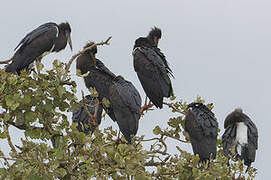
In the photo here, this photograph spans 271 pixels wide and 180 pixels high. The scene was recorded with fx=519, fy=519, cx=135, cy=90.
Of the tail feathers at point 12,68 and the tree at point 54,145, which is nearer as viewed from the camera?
the tree at point 54,145

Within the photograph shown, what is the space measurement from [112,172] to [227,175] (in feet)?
4.41

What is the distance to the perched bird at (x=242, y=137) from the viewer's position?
313 inches

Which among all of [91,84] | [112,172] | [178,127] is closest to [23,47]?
[91,84]

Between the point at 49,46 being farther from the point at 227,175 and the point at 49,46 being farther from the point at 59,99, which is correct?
the point at 227,175

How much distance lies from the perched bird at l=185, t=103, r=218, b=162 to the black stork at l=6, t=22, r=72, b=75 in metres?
2.51

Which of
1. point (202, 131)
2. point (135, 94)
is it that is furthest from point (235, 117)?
point (135, 94)

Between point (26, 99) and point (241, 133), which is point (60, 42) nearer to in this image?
point (241, 133)

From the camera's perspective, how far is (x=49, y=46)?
820 centimetres

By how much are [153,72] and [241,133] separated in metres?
1.75

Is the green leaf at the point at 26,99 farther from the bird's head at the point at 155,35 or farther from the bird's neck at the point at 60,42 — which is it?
the bird's head at the point at 155,35

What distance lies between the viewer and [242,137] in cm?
814

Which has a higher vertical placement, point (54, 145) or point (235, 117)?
point (235, 117)

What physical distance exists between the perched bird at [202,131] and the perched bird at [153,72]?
2.32ft

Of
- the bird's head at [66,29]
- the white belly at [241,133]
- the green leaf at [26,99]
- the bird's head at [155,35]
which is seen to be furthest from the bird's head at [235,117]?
the green leaf at [26,99]
